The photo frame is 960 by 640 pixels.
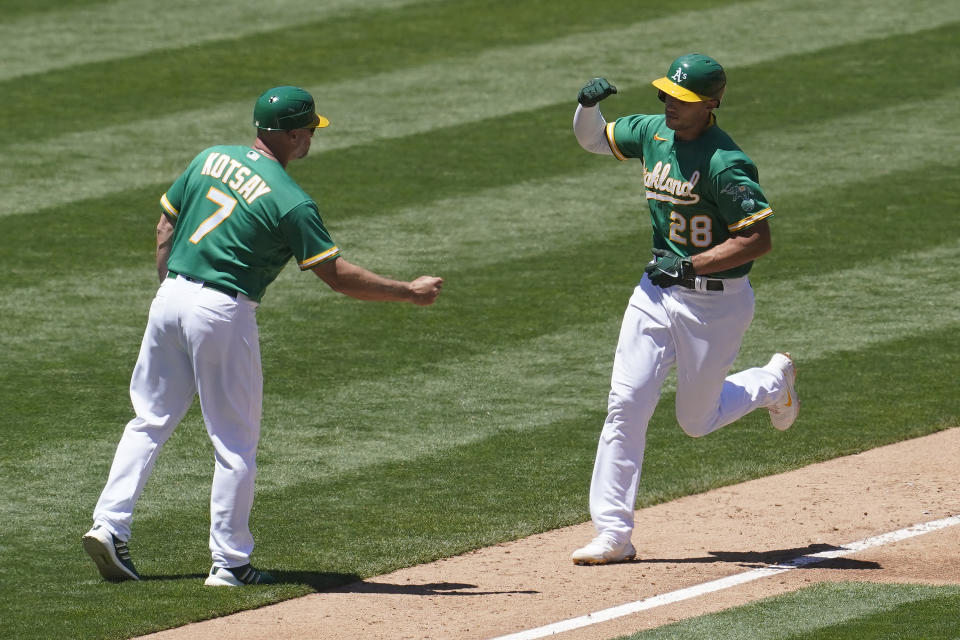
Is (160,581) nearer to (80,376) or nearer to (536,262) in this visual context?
(80,376)

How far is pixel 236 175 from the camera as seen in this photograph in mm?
5867

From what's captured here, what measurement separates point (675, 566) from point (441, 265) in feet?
14.1

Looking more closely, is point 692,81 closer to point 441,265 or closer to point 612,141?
point 612,141

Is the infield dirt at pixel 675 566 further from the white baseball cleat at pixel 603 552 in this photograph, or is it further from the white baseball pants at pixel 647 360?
the white baseball pants at pixel 647 360

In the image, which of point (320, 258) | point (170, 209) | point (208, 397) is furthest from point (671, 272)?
point (170, 209)

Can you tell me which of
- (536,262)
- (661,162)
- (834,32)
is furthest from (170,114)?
(661,162)

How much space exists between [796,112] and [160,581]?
8.41 meters

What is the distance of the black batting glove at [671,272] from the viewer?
6078 millimetres

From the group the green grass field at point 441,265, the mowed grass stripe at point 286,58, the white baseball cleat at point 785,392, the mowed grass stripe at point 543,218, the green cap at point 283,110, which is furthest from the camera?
the mowed grass stripe at point 286,58

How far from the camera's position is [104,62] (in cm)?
1389

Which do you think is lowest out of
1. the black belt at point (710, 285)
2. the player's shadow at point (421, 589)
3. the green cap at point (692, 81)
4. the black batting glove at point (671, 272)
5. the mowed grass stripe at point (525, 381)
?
Answer: the mowed grass stripe at point (525, 381)

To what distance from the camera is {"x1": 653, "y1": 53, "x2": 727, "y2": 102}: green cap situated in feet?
20.1

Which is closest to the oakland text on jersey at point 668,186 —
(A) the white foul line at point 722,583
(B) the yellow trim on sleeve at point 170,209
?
(A) the white foul line at point 722,583

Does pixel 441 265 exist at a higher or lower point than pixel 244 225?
lower
